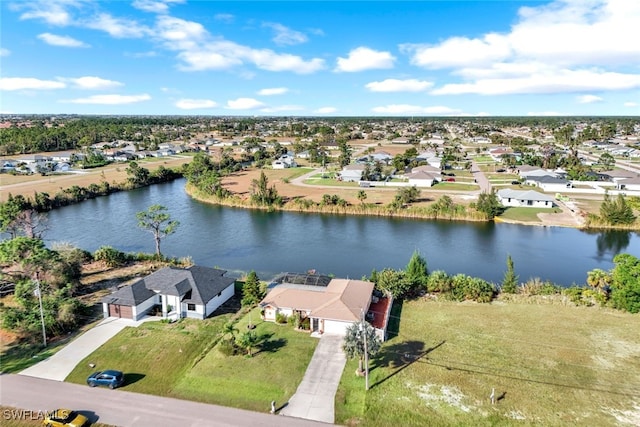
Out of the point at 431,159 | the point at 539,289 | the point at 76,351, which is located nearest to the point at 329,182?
the point at 431,159

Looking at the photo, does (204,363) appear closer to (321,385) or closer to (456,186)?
(321,385)

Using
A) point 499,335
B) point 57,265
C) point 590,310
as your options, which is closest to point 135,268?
point 57,265

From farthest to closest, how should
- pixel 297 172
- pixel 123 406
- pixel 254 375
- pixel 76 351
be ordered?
pixel 297 172
pixel 76 351
pixel 254 375
pixel 123 406

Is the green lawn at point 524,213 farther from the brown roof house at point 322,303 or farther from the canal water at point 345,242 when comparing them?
the brown roof house at point 322,303

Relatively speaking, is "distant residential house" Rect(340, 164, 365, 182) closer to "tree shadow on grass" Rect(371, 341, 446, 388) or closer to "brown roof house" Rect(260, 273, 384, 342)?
"brown roof house" Rect(260, 273, 384, 342)

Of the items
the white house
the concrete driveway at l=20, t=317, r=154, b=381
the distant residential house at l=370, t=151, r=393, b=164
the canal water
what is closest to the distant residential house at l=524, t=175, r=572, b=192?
the canal water

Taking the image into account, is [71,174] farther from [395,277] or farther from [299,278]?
[395,277]
